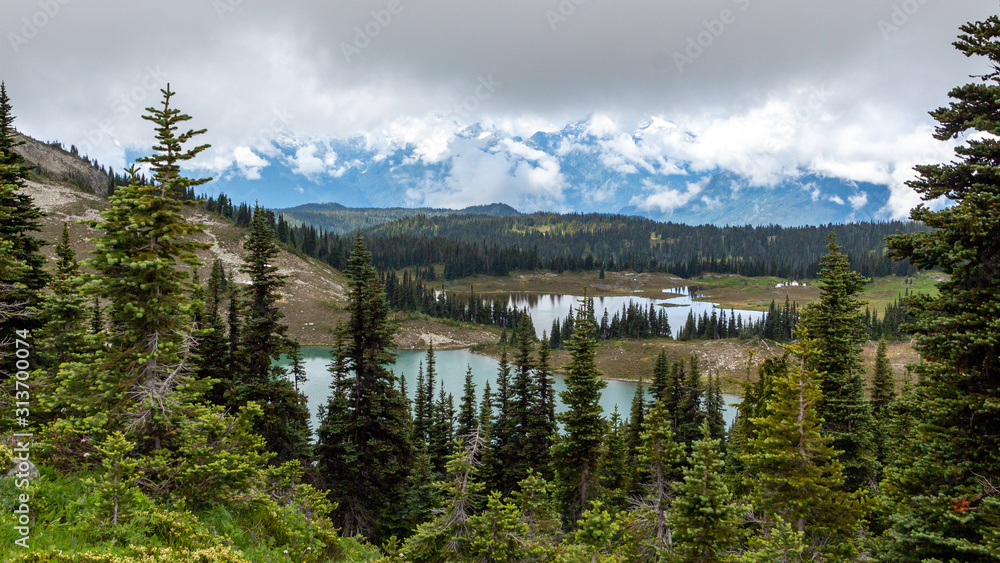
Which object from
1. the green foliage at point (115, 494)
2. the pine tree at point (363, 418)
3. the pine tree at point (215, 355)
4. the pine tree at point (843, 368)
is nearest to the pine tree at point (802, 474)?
the pine tree at point (843, 368)

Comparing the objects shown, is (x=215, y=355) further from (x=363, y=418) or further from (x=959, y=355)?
(x=959, y=355)

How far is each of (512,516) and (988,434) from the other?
1058 centimetres

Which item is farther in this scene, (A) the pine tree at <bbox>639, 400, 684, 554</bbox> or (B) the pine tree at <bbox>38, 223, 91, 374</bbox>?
(B) the pine tree at <bbox>38, 223, 91, 374</bbox>

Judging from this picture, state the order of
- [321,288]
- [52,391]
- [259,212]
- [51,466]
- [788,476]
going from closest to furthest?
[51,466]
[52,391]
[788,476]
[259,212]
[321,288]

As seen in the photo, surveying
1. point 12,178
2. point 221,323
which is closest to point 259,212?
point 221,323

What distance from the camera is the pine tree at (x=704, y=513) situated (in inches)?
476

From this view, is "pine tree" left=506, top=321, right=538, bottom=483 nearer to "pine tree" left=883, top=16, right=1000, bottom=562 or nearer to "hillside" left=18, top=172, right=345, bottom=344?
"pine tree" left=883, top=16, right=1000, bottom=562

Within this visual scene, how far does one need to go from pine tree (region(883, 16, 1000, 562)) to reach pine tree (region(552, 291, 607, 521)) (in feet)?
41.4

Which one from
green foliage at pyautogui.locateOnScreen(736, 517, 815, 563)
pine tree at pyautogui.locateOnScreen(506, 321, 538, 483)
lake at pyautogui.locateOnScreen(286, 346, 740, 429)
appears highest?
green foliage at pyautogui.locateOnScreen(736, 517, 815, 563)

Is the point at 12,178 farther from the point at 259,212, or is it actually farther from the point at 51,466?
the point at 51,466

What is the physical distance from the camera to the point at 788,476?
15227 millimetres

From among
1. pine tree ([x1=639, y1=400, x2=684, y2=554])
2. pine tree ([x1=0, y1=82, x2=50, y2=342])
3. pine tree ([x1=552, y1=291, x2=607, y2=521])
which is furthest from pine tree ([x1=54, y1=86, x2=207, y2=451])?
pine tree ([x1=552, y1=291, x2=607, y2=521])

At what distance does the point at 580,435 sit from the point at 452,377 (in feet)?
244

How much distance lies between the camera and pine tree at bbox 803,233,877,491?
2138 centimetres
